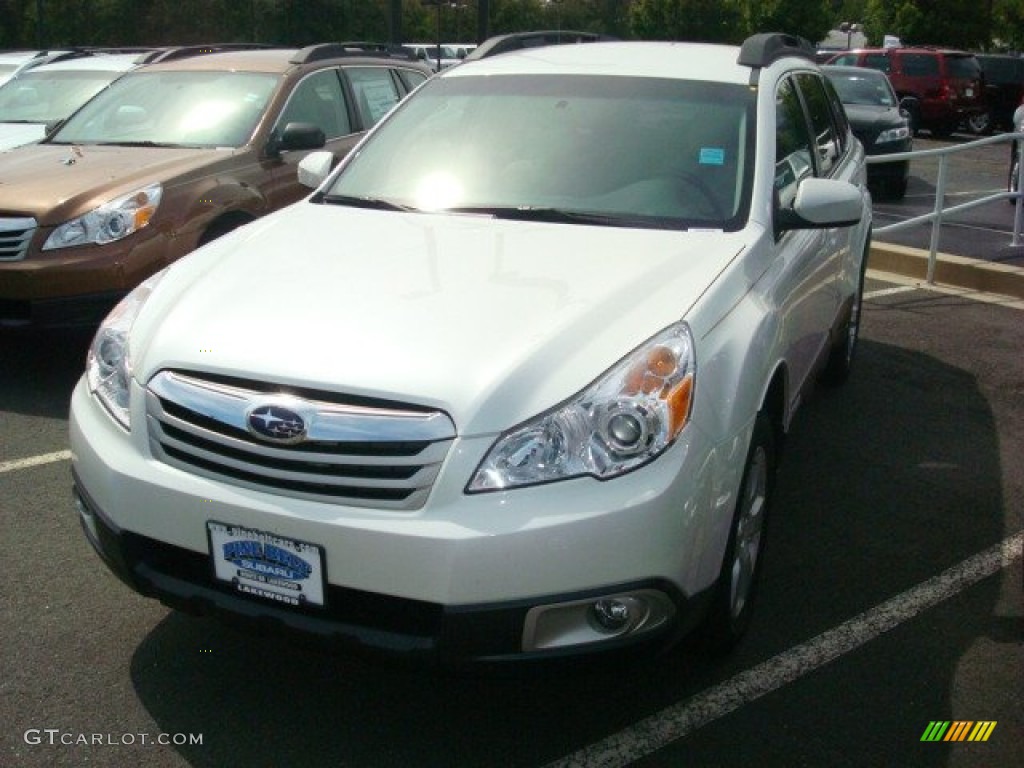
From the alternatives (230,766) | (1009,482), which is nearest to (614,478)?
(230,766)

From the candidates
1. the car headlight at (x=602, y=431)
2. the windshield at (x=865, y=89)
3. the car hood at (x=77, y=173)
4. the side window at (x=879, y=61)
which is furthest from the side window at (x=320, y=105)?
the side window at (x=879, y=61)

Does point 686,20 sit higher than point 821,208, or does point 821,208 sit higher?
point 821,208

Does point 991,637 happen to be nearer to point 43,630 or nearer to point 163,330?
point 163,330

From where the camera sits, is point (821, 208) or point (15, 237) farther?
point (15, 237)

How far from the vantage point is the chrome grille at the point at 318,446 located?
279cm

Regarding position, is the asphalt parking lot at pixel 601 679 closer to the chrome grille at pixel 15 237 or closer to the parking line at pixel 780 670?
the parking line at pixel 780 670

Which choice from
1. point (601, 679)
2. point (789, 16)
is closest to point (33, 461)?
point (601, 679)

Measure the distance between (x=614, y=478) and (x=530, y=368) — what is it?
1.11 ft

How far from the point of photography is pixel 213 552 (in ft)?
9.64

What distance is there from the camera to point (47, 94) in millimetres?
10219

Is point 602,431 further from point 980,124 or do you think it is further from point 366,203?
point 980,124

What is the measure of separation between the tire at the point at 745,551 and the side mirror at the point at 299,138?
13.2 ft

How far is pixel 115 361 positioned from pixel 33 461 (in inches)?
76.6

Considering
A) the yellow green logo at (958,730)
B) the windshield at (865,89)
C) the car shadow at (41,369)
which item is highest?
the windshield at (865,89)
